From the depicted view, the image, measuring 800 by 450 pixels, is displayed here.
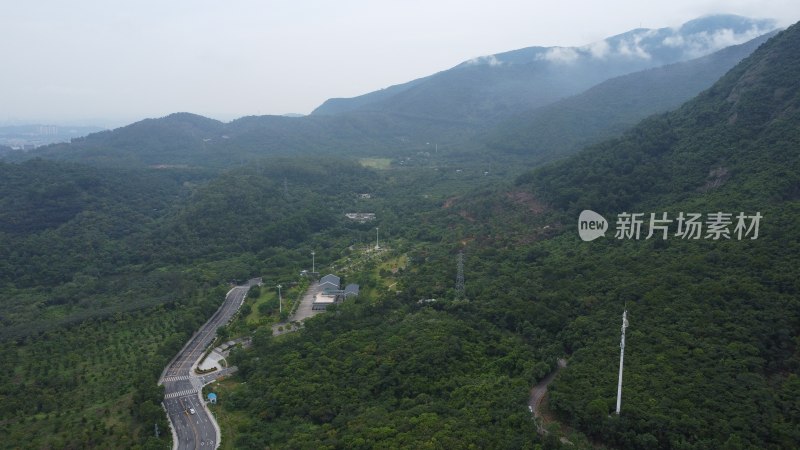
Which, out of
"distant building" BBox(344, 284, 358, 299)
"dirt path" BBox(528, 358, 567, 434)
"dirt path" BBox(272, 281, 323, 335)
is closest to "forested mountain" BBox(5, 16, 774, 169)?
"distant building" BBox(344, 284, 358, 299)

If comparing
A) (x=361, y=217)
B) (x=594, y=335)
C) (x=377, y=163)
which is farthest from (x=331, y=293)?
(x=377, y=163)

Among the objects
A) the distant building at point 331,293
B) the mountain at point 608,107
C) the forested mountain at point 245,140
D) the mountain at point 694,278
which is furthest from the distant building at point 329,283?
the forested mountain at point 245,140

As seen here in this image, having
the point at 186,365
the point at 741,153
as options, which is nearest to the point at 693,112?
the point at 741,153

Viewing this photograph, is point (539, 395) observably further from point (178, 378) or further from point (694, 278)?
point (178, 378)

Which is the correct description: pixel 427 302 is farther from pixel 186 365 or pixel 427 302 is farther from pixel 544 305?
pixel 186 365

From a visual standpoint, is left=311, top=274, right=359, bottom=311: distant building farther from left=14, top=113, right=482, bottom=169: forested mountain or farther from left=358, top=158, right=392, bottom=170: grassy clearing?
left=14, top=113, right=482, bottom=169: forested mountain
